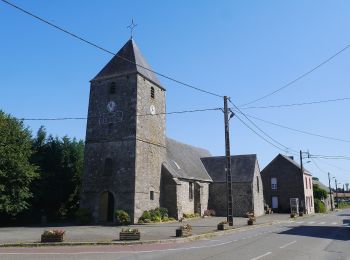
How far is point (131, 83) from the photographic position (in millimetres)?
29266

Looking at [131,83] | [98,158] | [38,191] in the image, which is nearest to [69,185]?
[38,191]

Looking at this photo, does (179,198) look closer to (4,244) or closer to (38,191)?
(38,191)

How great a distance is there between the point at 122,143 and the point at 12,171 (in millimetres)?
8333

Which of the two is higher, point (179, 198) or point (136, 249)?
point (179, 198)

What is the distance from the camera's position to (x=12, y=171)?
2650 cm

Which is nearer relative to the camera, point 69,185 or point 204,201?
point 69,185

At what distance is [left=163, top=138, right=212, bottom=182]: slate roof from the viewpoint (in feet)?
109

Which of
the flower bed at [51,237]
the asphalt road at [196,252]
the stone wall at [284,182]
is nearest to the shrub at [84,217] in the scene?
the flower bed at [51,237]

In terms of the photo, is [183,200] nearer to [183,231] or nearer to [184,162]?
[184,162]

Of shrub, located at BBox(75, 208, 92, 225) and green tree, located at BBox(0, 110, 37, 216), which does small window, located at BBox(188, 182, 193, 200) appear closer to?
shrub, located at BBox(75, 208, 92, 225)

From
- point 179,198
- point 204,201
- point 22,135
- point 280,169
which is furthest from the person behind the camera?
point 280,169

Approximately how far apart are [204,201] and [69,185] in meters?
13.7

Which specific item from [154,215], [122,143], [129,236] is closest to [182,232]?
[129,236]

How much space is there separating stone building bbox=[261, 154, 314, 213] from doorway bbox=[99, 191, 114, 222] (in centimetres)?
2691
